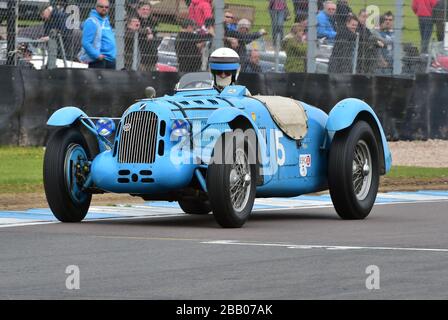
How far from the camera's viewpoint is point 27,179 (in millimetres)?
16641

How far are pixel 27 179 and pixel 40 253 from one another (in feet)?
20.6

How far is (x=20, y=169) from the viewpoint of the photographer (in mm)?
17828

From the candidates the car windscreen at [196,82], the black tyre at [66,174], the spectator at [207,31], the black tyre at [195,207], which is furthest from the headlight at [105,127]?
the spectator at [207,31]

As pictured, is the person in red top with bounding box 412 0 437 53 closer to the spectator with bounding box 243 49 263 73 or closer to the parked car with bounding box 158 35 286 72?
the parked car with bounding box 158 35 286 72

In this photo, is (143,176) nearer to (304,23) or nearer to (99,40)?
(99,40)

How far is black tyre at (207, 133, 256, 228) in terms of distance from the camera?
1214 centimetres

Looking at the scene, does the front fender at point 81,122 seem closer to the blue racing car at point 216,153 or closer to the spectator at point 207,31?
the blue racing car at point 216,153

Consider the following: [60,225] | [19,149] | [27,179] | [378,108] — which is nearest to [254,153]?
[60,225]

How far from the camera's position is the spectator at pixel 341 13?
2270 cm

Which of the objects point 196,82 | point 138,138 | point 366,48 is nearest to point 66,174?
point 138,138

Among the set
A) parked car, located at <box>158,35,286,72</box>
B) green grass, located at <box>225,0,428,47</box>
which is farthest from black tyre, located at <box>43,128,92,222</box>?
green grass, located at <box>225,0,428,47</box>

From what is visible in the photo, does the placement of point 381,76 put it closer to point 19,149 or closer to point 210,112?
point 19,149

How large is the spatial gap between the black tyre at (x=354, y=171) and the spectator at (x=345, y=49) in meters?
8.85

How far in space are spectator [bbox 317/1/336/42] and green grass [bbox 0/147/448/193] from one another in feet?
10.8
